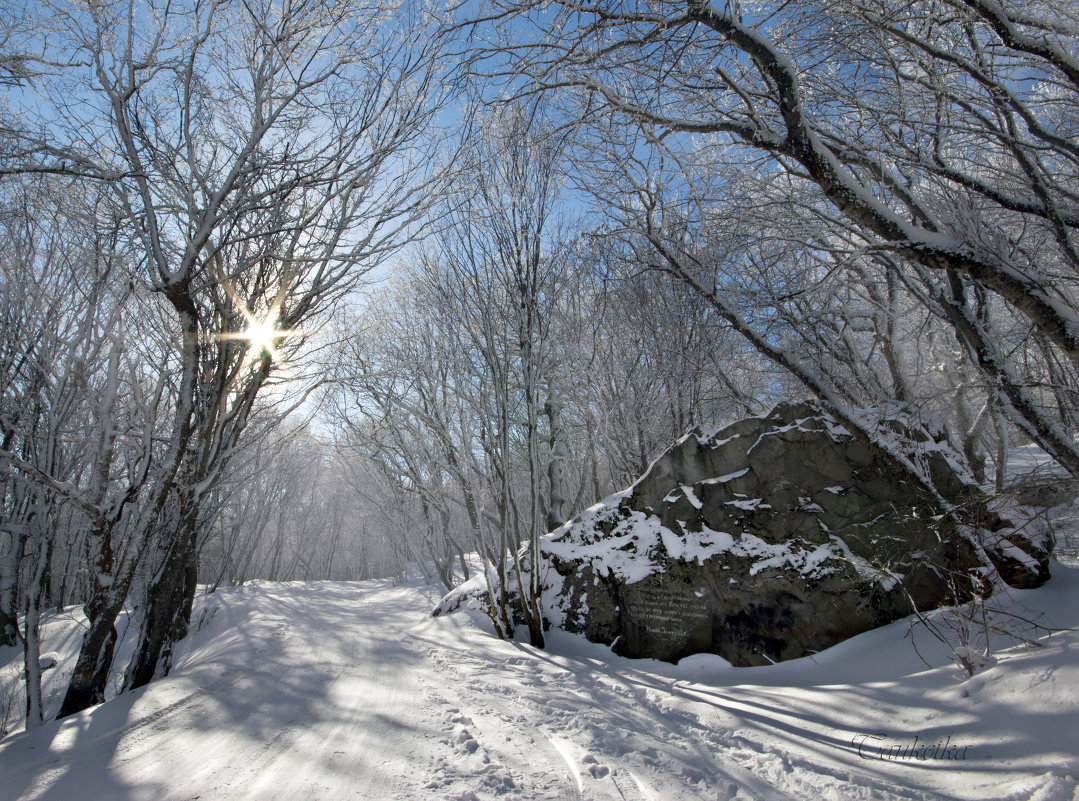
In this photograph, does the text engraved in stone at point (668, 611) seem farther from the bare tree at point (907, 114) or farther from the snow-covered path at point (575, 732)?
the bare tree at point (907, 114)

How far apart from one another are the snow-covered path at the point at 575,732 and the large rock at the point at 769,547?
1.27 feet

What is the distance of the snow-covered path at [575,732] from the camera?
1.97 m

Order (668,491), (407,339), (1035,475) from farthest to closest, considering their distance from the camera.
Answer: (407,339) → (668,491) → (1035,475)

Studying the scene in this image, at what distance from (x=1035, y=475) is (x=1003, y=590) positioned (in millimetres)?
1428

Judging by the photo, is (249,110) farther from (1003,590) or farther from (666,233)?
(1003,590)

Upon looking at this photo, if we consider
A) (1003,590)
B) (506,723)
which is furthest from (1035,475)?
(506,723)

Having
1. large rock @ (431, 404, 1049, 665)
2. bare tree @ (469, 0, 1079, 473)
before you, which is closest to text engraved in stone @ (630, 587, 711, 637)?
large rock @ (431, 404, 1049, 665)

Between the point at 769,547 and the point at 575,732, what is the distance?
3.23 m

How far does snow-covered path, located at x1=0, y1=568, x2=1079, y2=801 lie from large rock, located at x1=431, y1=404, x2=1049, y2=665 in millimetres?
386

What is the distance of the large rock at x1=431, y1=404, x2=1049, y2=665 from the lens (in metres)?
4.38

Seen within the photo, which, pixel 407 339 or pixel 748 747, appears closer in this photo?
pixel 748 747

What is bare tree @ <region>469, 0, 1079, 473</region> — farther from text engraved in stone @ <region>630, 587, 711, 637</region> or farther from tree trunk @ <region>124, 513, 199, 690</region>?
tree trunk @ <region>124, 513, 199, 690</region>

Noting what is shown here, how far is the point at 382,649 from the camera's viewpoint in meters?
4.66

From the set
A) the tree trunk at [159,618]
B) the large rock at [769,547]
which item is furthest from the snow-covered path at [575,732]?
the tree trunk at [159,618]
